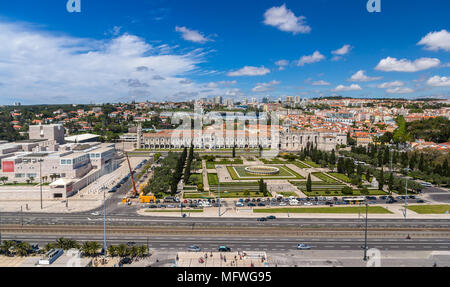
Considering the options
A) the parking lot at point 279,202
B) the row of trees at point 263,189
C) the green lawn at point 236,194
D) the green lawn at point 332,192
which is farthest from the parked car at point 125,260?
the green lawn at point 332,192

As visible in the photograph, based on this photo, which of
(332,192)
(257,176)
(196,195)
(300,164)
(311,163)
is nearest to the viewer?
(196,195)

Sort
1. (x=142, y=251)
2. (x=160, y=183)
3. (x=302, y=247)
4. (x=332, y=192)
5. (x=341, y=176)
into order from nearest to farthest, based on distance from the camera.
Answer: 1. (x=142, y=251)
2. (x=302, y=247)
3. (x=160, y=183)
4. (x=332, y=192)
5. (x=341, y=176)

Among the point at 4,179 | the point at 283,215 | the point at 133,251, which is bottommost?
the point at 283,215

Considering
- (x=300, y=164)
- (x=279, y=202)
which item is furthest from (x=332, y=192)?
(x=300, y=164)

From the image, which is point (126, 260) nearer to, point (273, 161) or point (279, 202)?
point (279, 202)

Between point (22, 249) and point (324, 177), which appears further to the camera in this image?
point (324, 177)

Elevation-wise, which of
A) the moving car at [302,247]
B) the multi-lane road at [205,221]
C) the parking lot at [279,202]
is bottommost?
the moving car at [302,247]

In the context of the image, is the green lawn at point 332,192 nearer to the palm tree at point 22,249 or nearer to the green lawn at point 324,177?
the green lawn at point 324,177

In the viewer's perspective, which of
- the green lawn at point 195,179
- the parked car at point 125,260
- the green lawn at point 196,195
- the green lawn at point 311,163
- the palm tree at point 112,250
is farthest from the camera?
the green lawn at point 311,163

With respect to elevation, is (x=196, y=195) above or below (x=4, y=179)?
below
